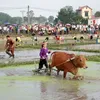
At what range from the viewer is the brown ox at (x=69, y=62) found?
15.0 meters

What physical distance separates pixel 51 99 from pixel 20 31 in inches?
1557

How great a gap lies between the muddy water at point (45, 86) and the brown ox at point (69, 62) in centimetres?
42

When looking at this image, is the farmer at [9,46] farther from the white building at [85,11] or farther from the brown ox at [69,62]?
the white building at [85,11]

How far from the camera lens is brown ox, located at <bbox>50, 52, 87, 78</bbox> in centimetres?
1500

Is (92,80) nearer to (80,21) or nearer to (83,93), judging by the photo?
(83,93)

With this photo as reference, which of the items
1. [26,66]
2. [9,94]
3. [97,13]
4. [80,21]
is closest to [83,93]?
[9,94]

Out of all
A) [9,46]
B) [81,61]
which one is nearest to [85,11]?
[9,46]

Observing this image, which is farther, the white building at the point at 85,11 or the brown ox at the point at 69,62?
the white building at the point at 85,11

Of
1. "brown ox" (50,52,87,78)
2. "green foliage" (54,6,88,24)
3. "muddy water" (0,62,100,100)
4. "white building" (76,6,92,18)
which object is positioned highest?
"white building" (76,6,92,18)

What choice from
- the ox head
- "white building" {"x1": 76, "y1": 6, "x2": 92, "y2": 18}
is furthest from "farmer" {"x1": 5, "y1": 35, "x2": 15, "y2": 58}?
"white building" {"x1": 76, "y1": 6, "x2": 92, "y2": 18}

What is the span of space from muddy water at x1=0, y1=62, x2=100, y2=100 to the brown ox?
1.37 feet

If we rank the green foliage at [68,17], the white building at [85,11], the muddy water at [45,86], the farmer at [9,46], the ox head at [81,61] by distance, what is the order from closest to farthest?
the muddy water at [45,86], the ox head at [81,61], the farmer at [9,46], the green foliage at [68,17], the white building at [85,11]

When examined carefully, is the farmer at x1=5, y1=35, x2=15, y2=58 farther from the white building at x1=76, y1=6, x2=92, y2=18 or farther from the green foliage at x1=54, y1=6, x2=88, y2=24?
the white building at x1=76, y1=6, x2=92, y2=18

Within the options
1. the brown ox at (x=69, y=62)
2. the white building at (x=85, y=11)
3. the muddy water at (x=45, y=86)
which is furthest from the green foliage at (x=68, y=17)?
the brown ox at (x=69, y=62)
